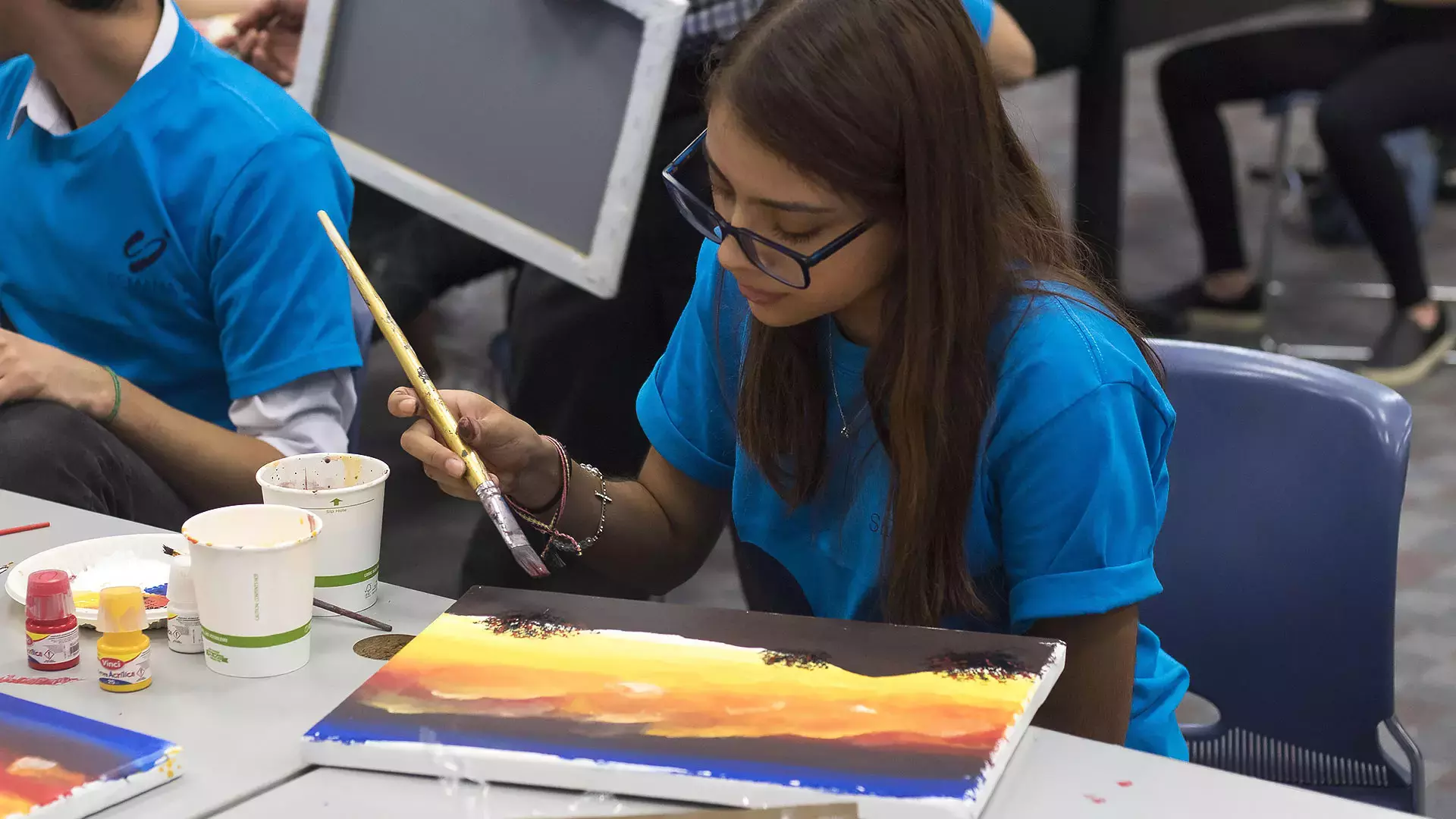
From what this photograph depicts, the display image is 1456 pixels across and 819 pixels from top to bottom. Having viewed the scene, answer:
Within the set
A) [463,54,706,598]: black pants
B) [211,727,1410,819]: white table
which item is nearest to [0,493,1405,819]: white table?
[211,727,1410,819]: white table

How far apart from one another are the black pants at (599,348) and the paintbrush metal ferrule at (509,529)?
1132 mm

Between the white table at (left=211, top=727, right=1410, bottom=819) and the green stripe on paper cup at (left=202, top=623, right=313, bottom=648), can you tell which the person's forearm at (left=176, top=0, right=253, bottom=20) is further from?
the white table at (left=211, top=727, right=1410, bottom=819)

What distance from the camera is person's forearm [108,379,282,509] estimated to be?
151 cm

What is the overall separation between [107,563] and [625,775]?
0.53m

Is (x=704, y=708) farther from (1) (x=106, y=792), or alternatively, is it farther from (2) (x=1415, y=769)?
(2) (x=1415, y=769)

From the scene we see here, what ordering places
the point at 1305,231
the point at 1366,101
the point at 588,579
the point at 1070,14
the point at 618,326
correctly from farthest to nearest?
the point at 1305,231 → the point at 1366,101 → the point at 1070,14 → the point at 618,326 → the point at 588,579

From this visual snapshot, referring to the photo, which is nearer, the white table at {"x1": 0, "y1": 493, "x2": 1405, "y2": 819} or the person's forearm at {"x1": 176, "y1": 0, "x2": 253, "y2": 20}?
the white table at {"x1": 0, "y1": 493, "x2": 1405, "y2": 819}

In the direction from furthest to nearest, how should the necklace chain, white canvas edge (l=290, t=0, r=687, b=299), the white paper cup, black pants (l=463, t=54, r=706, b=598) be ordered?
black pants (l=463, t=54, r=706, b=598), white canvas edge (l=290, t=0, r=687, b=299), the necklace chain, the white paper cup

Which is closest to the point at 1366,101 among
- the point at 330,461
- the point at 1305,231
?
the point at 1305,231

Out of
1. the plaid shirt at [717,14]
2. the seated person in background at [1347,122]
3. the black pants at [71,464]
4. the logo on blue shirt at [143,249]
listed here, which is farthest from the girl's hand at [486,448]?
the seated person in background at [1347,122]

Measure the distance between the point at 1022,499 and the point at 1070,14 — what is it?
7.84ft

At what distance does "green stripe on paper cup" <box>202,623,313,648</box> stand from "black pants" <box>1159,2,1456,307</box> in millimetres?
3151

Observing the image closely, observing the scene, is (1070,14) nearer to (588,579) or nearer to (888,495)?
(588,579)

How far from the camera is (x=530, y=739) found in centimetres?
86
